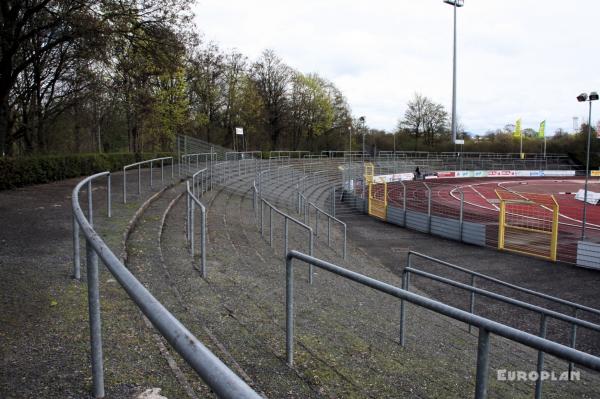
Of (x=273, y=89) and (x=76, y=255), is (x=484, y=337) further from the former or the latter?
(x=273, y=89)

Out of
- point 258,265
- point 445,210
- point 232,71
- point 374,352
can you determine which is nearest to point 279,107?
point 232,71

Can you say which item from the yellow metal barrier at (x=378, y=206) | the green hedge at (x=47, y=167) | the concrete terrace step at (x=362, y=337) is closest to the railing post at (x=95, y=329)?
the concrete terrace step at (x=362, y=337)

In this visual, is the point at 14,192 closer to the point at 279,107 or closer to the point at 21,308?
the point at 21,308

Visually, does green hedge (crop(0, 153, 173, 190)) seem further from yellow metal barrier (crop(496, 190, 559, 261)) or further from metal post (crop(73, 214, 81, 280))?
yellow metal barrier (crop(496, 190, 559, 261))

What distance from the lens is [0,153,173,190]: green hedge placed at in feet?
47.3

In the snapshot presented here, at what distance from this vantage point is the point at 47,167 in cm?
1653

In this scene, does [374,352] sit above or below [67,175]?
below

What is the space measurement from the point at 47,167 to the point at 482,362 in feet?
57.2

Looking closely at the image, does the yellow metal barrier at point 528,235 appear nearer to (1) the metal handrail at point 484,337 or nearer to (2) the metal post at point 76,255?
(2) the metal post at point 76,255

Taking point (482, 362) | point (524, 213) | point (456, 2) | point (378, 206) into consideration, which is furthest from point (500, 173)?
point (482, 362)

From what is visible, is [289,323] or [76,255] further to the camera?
[76,255]

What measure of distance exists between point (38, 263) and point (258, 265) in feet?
13.0

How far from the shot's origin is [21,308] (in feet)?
14.5

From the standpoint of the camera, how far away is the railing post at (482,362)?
2.16 meters
